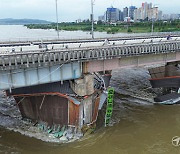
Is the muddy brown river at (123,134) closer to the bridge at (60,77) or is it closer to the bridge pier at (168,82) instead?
the bridge pier at (168,82)

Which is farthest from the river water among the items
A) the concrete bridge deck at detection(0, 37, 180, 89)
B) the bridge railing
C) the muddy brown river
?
the bridge railing

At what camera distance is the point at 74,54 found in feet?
80.7

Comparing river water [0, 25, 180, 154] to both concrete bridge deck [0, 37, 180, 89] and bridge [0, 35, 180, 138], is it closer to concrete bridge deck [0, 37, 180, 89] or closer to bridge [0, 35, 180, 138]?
bridge [0, 35, 180, 138]

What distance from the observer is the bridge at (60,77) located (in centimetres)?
2220

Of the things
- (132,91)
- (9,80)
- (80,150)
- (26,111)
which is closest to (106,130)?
(80,150)

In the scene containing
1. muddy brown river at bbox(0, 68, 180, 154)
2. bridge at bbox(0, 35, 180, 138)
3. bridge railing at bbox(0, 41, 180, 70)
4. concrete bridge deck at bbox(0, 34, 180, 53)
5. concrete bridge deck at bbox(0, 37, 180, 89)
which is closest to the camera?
bridge railing at bbox(0, 41, 180, 70)

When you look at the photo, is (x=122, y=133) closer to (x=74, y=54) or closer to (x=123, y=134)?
(x=123, y=134)

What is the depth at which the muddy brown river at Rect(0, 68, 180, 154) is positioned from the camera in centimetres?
2342

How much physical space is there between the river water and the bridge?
246cm

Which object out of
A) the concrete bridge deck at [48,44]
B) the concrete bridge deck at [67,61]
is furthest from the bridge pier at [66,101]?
the concrete bridge deck at [48,44]

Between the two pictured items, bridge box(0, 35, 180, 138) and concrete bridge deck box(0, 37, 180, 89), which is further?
bridge box(0, 35, 180, 138)

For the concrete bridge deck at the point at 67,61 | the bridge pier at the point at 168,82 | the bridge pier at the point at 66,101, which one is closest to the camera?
the concrete bridge deck at the point at 67,61

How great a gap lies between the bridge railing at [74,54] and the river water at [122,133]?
788 cm

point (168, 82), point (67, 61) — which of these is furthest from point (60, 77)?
point (168, 82)
